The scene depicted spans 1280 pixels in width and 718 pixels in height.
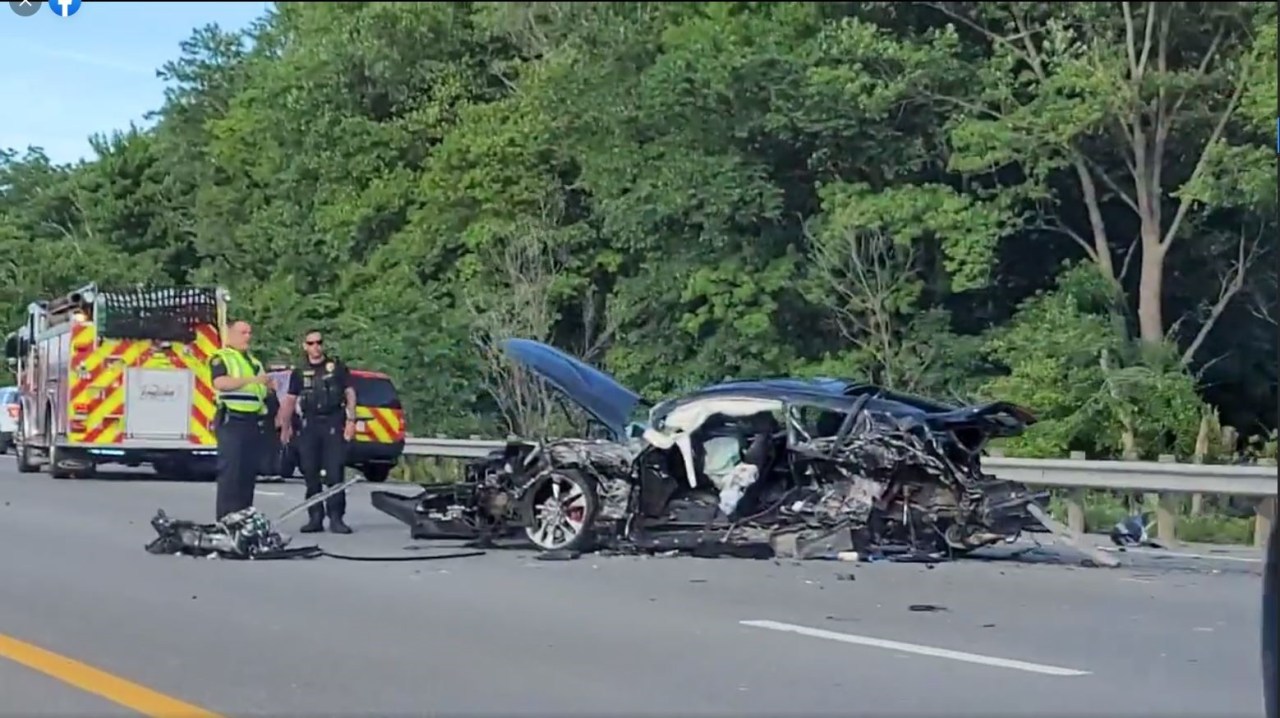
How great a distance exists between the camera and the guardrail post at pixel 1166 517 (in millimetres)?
15672

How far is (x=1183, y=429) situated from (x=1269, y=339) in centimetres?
285

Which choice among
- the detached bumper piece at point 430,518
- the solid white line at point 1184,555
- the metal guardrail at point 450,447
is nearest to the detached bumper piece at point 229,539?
the detached bumper piece at point 430,518

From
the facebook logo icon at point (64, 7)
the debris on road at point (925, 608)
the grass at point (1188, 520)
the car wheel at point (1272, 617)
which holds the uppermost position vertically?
the facebook logo icon at point (64, 7)

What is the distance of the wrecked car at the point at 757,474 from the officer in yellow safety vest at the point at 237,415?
1682 millimetres

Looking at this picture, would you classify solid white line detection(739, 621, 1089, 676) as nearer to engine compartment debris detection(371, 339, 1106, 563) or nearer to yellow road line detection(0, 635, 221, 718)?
engine compartment debris detection(371, 339, 1106, 563)

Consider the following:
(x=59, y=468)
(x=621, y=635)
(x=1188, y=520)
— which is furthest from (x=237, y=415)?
(x=59, y=468)

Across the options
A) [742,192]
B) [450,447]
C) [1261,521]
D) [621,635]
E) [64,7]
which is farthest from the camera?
[450,447]

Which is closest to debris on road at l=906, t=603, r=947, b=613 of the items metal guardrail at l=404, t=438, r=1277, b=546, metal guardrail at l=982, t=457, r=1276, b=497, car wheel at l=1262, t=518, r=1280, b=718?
metal guardrail at l=982, t=457, r=1276, b=497

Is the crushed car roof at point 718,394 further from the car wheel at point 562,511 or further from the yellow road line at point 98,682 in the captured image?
the yellow road line at point 98,682

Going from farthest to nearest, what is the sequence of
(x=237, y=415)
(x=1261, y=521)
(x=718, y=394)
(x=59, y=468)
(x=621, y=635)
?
(x=59, y=468) → (x=1261, y=521) → (x=237, y=415) → (x=718, y=394) → (x=621, y=635)

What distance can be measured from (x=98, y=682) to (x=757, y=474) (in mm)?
6041

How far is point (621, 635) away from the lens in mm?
10445

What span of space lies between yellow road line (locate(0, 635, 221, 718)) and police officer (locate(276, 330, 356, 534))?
5.86m

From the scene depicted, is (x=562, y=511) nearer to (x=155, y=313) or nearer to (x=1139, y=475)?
(x=1139, y=475)
